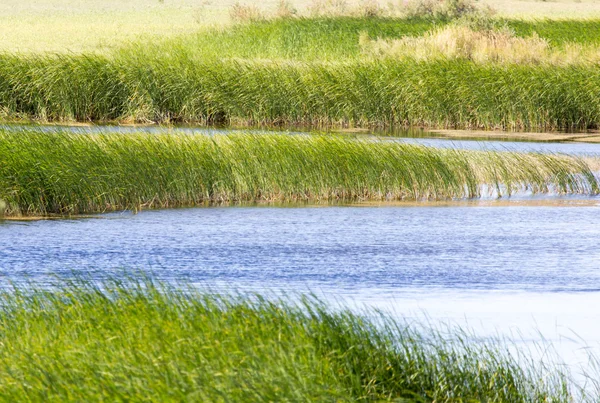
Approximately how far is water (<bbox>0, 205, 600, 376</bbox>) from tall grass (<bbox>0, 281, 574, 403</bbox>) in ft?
5.07

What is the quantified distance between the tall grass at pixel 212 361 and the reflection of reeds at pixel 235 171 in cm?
641

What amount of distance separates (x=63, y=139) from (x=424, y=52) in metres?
15.0

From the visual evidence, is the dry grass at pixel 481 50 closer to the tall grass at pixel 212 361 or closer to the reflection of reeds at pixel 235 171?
the reflection of reeds at pixel 235 171

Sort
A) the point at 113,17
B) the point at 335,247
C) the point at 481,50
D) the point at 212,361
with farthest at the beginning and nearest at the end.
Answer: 1. the point at 113,17
2. the point at 481,50
3. the point at 335,247
4. the point at 212,361

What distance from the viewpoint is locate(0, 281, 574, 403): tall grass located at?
5.20m

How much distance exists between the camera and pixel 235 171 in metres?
15.2

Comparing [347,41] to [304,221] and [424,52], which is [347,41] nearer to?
[424,52]

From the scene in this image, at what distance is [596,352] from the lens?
802 centimetres

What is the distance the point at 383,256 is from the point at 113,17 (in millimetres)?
57304

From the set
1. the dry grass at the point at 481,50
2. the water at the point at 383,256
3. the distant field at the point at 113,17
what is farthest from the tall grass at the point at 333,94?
the distant field at the point at 113,17

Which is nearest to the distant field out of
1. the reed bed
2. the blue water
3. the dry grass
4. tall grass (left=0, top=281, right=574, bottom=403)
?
the dry grass

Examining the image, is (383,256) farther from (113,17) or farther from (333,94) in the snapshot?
(113,17)

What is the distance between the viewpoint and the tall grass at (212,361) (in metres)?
5.20

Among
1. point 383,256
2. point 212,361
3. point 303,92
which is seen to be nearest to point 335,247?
point 383,256
